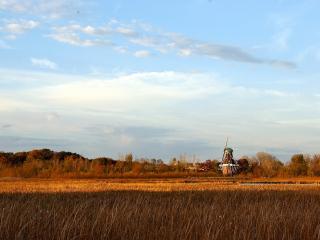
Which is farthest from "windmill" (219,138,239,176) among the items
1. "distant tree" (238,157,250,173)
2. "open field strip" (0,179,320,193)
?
"open field strip" (0,179,320,193)

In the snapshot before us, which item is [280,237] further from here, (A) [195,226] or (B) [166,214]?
(B) [166,214]

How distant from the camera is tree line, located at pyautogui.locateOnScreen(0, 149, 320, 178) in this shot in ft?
211

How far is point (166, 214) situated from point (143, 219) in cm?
82

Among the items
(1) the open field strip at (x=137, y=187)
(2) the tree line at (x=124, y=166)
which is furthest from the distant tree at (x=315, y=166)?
(1) the open field strip at (x=137, y=187)

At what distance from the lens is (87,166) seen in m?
69.7

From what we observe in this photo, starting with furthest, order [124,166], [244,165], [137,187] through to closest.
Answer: [244,165] < [124,166] < [137,187]

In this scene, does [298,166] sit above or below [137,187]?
Result: above

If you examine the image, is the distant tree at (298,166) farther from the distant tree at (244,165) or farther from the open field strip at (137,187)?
the open field strip at (137,187)

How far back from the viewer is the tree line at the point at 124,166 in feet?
211

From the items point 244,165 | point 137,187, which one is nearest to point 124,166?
point 244,165

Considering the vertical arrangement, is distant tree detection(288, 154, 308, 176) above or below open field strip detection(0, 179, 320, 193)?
above

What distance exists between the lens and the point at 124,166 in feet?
239

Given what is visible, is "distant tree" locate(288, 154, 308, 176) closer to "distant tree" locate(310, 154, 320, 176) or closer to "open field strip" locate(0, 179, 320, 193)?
"distant tree" locate(310, 154, 320, 176)

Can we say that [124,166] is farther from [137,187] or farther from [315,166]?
[137,187]
